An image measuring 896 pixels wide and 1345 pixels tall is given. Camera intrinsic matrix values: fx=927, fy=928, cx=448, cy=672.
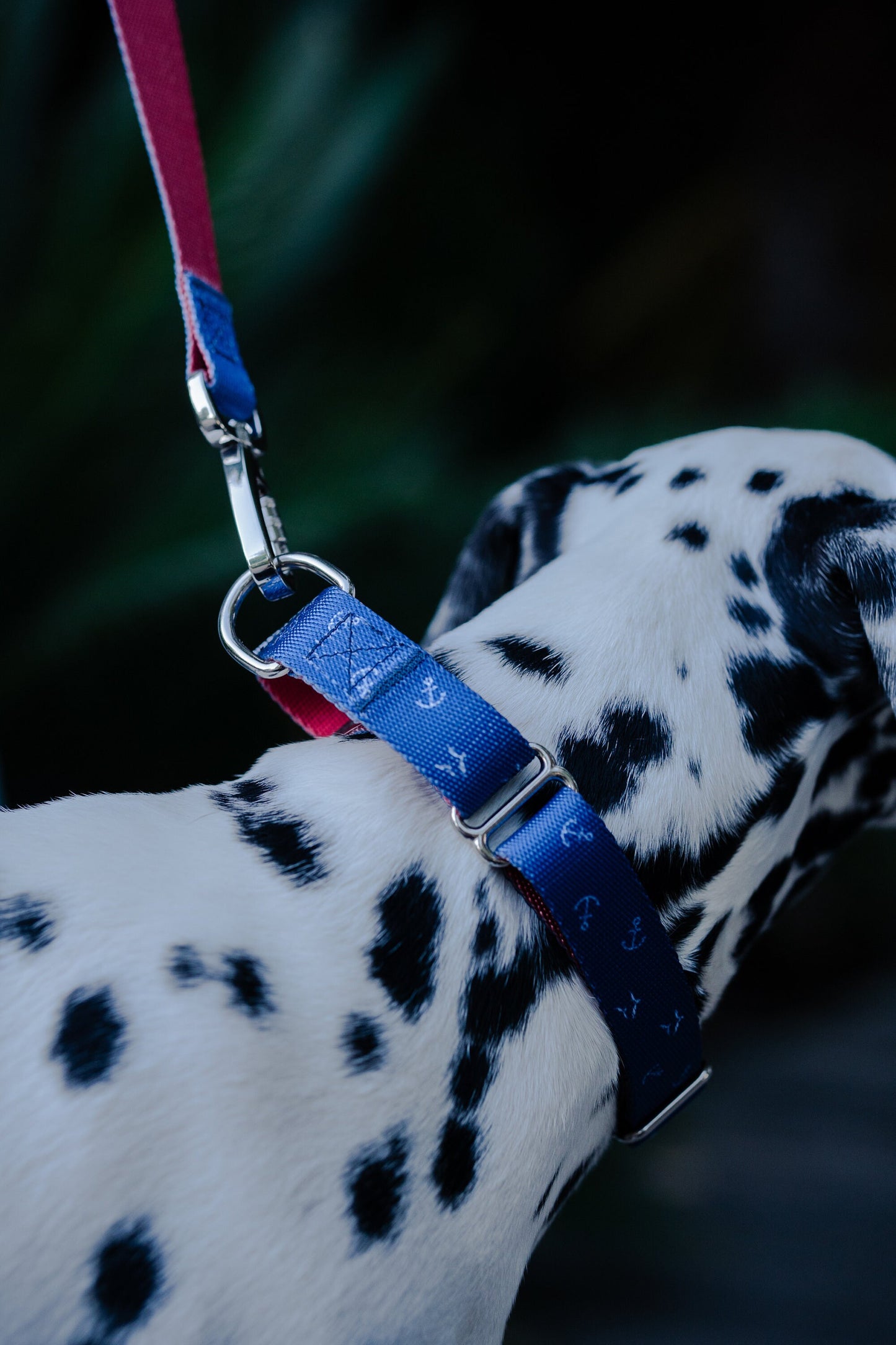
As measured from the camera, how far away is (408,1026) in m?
0.64

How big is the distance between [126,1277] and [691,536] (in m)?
0.68

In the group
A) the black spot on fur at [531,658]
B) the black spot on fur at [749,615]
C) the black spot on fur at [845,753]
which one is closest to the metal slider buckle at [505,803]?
the black spot on fur at [531,658]

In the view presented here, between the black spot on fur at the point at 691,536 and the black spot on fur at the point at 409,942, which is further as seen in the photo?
the black spot on fur at the point at 691,536

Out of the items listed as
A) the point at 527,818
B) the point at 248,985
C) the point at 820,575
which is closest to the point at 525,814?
the point at 527,818

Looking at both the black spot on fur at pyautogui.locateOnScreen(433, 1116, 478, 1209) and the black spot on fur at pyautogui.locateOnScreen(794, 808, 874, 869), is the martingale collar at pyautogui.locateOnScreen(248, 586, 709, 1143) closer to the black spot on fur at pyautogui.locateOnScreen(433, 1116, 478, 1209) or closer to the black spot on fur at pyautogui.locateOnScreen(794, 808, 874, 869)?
the black spot on fur at pyautogui.locateOnScreen(433, 1116, 478, 1209)

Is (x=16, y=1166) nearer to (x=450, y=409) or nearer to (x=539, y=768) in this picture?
(x=539, y=768)

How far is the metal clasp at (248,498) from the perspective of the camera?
0.84 metres

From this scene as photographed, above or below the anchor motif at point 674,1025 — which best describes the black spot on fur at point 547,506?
above

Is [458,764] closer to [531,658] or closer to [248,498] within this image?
[531,658]

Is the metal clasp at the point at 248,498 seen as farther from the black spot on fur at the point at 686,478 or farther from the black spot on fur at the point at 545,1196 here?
the black spot on fur at the point at 545,1196

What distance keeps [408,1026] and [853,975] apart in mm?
1056

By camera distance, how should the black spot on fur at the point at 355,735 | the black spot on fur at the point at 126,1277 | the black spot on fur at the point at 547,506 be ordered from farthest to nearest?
the black spot on fur at the point at 547,506
the black spot on fur at the point at 355,735
the black spot on fur at the point at 126,1277

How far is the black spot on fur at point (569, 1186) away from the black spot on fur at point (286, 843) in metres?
0.31

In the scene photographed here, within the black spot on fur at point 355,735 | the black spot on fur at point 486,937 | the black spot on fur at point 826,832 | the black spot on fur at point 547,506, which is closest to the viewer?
the black spot on fur at point 486,937
